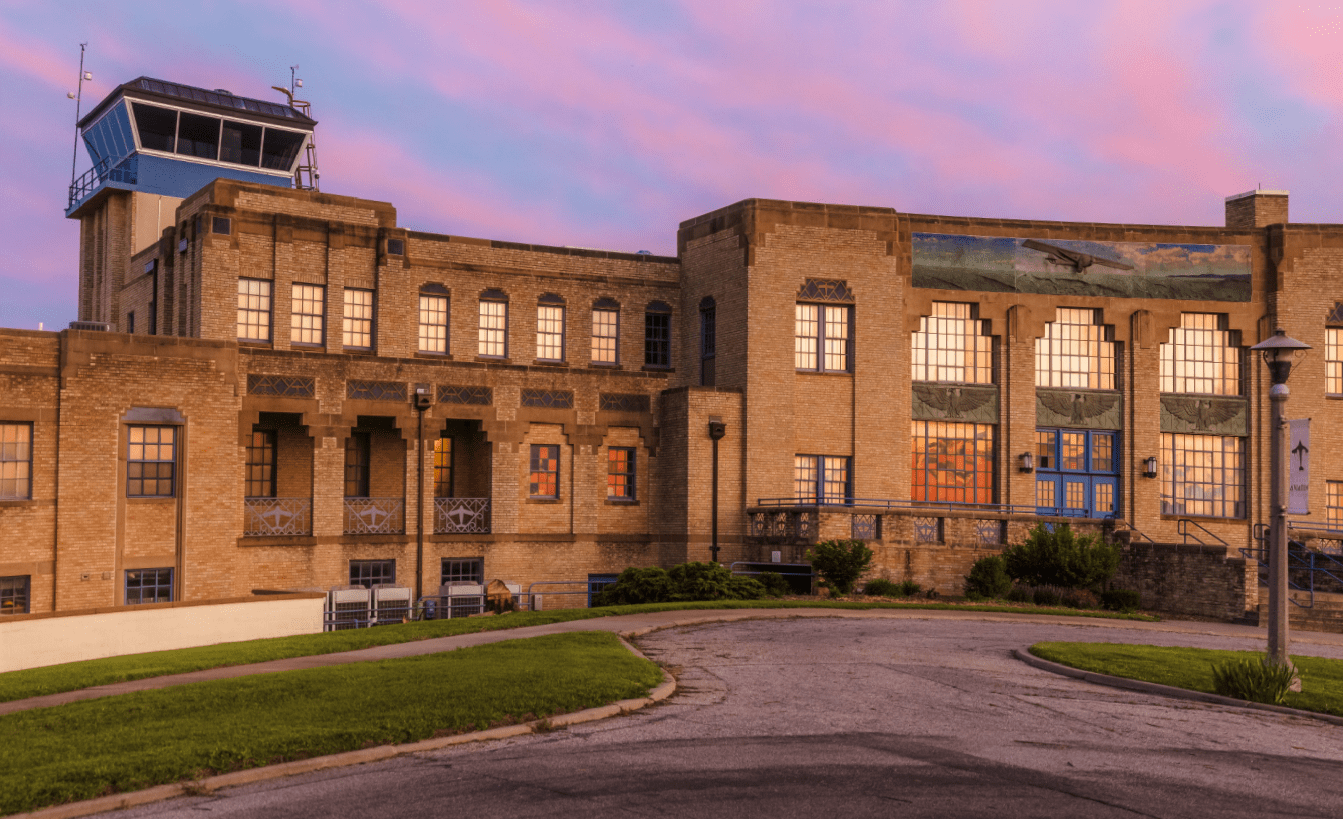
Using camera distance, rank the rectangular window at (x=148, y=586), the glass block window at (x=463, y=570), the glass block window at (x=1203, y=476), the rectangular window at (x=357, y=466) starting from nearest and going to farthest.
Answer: the rectangular window at (x=148, y=586) < the glass block window at (x=463, y=570) < the rectangular window at (x=357, y=466) < the glass block window at (x=1203, y=476)

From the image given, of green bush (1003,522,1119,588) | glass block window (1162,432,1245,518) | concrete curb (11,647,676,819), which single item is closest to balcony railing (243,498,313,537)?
green bush (1003,522,1119,588)

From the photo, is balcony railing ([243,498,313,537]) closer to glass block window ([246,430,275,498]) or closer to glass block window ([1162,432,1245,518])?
glass block window ([246,430,275,498])

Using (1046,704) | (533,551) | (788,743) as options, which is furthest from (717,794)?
(533,551)

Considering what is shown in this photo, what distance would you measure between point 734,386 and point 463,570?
10.1 metres

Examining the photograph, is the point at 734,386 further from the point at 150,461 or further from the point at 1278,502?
the point at 1278,502

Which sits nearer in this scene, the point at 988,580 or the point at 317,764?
the point at 317,764

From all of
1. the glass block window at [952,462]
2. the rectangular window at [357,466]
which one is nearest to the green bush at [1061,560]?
the glass block window at [952,462]

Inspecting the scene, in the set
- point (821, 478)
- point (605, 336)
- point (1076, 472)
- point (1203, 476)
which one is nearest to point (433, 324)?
point (605, 336)

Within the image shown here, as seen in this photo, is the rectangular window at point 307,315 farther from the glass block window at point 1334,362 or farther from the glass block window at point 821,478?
the glass block window at point 1334,362

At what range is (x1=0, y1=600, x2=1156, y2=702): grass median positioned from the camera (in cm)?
1748

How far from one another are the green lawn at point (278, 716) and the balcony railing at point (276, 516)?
16.5 m

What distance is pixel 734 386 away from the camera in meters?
37.5

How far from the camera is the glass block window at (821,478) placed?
123ft

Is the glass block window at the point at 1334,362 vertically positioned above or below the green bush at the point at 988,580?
above
